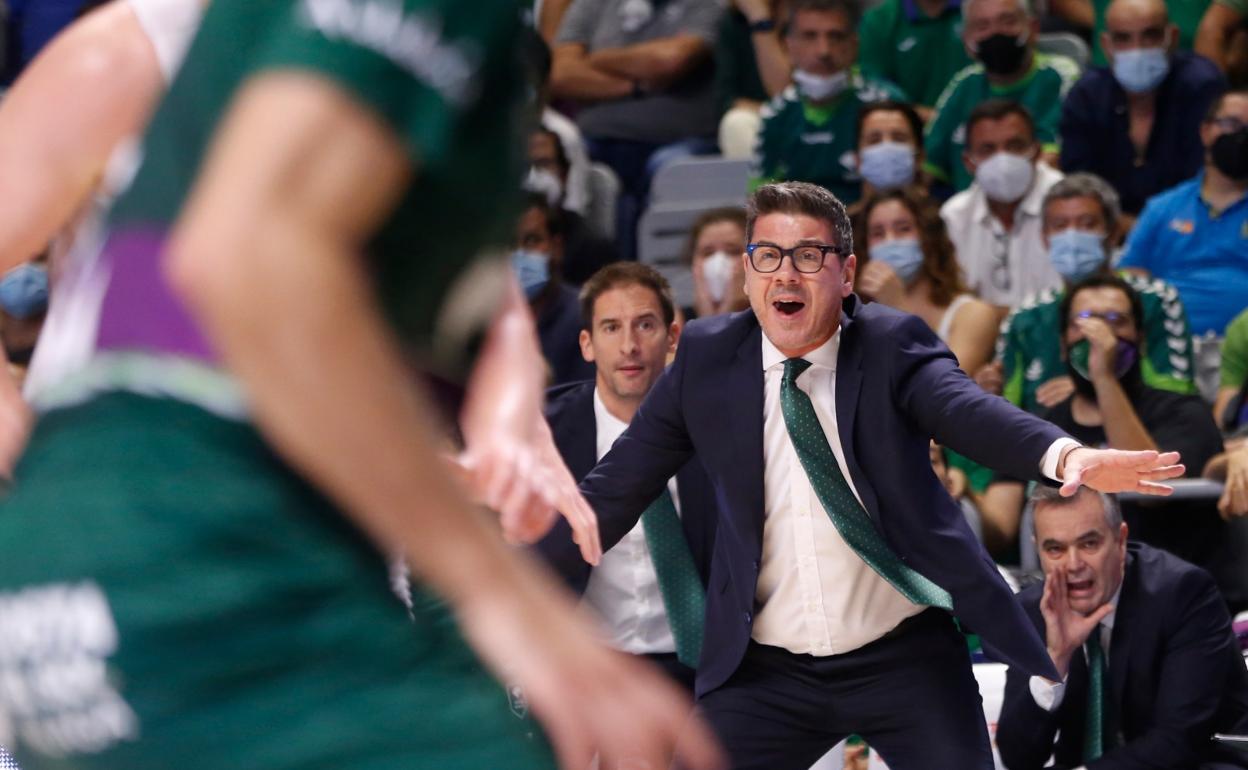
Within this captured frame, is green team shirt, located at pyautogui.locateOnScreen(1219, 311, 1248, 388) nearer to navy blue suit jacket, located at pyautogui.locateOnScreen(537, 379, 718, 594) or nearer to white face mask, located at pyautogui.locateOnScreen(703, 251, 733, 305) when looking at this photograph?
white face mask, located at pyautogui.locateOnScreen(703, 251, 733, 305)

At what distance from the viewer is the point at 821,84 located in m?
8.59

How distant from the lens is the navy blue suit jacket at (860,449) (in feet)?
14.0

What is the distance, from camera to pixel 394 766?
148cm

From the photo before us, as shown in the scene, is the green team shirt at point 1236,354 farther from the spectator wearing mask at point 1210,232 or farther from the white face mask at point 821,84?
the white face mask at point 821,84

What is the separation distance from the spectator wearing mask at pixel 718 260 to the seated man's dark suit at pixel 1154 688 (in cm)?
240

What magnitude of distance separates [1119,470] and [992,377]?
3.20m

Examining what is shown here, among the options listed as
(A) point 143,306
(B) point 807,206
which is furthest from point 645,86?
(A) point 143,306

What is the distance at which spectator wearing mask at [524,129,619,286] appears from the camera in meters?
8.27

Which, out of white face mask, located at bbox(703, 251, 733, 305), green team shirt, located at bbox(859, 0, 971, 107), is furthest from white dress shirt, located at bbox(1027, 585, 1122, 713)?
green team shirt, located at bbox(859, 0, 971, 107)

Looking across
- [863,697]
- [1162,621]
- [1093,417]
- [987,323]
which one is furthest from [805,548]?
[987,323]

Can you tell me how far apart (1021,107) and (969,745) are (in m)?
4.38

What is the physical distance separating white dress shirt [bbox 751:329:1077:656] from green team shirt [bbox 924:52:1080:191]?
4.24 metres

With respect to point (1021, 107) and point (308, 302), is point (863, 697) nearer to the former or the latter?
point (308, 302)

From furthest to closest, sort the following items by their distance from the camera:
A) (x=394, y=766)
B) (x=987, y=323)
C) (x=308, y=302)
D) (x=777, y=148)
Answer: (x=777, y=148) < (x=987, y=323) < (x=394, y=766) < (x=308, y=302)
